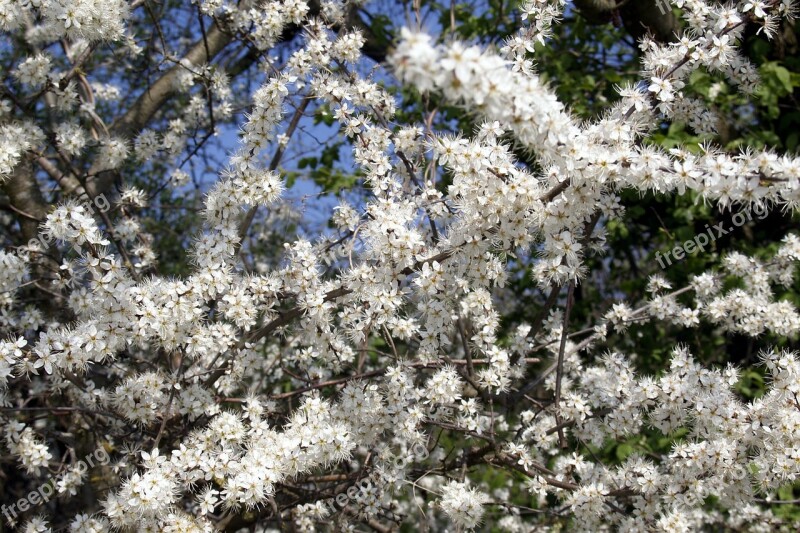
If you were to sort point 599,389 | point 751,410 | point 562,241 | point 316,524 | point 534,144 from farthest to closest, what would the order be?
1. point 316,524
2. point 599,389
3. point 751,410
4. point 562,241
5. point 534,144

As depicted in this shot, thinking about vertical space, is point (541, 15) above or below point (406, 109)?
below

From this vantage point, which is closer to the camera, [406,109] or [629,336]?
[629,336]

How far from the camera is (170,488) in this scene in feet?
7.76

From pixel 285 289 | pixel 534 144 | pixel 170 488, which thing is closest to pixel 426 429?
pixel 285 289

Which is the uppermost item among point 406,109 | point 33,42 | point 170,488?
point 406,109

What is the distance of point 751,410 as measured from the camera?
253 centimetres

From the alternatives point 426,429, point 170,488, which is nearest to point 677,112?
point 426,429

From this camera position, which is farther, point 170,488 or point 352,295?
point 352,295

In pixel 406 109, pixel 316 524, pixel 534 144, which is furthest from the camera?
pixel 406 109

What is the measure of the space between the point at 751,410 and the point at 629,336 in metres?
2.00

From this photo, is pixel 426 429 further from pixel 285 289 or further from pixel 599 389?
pixel 285 289

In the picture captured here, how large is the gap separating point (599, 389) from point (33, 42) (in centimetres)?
378

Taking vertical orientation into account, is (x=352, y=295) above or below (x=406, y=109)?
below

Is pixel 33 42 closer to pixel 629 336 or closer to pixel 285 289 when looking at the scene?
pixel 285 289
